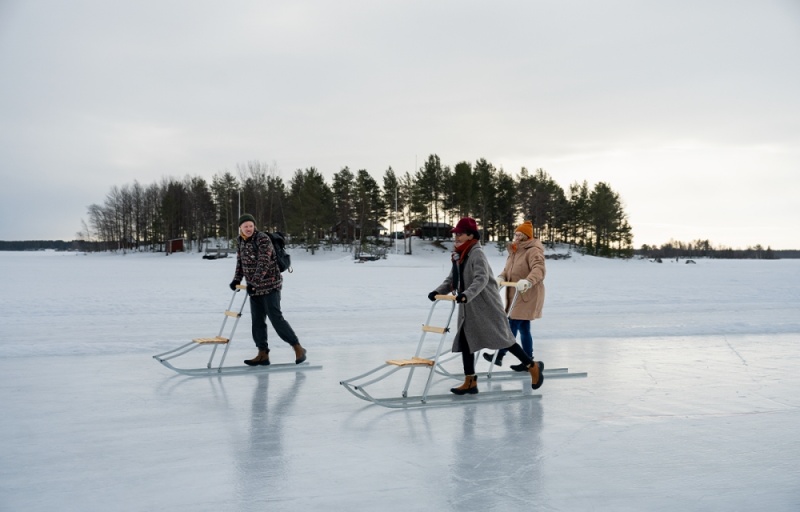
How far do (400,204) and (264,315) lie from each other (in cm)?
7904

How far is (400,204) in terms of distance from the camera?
3433 inches

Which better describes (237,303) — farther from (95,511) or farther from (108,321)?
(95,511)

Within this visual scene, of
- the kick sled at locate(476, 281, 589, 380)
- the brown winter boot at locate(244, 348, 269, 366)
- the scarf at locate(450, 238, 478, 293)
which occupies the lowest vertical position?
the kick sled at locate(476, 281, 589, 380)

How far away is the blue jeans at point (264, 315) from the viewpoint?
27.5 feet

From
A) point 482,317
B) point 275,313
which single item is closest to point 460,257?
point 482,317

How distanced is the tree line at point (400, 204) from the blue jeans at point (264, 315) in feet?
228

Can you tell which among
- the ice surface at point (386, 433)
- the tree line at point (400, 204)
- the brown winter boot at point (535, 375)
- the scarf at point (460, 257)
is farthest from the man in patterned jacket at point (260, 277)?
the tree line at point (400, 204)

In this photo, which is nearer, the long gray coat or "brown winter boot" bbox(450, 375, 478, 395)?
the long gray coat

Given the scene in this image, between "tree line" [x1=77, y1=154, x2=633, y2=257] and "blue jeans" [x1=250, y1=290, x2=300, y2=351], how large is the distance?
228 feet

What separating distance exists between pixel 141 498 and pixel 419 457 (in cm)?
181

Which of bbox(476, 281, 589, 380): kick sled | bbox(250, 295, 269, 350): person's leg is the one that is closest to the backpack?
bbox(250, 295, 269, 350): person's leg

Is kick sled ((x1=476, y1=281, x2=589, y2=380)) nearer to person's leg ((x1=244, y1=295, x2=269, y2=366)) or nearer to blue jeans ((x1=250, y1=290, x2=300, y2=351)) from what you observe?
blue jeans ((x1=250, y1=290, x2=300, y2=351))

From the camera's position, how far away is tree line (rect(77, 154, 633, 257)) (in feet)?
273

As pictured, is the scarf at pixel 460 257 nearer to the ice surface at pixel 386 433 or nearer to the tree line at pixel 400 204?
the ice surface at pixel 386 433
